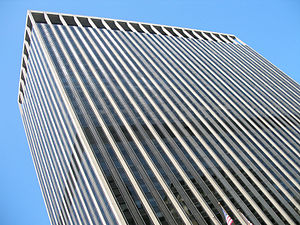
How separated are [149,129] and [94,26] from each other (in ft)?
199

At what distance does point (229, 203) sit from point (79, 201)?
101ft

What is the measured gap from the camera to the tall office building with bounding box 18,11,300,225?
57.5 meters

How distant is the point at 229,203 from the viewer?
6128cm

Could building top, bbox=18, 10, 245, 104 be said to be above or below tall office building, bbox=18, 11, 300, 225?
above

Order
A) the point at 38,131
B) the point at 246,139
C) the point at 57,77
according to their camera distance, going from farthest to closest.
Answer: the point at 38,131, the point at 246,139, the point at 57,77

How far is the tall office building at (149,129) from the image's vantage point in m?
57.5

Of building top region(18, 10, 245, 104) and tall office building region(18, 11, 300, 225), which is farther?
building top region(18, 10, 245, 104)

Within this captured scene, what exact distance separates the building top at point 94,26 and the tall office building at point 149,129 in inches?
21.9

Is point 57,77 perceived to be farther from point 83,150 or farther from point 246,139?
point 246,139

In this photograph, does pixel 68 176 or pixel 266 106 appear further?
pixel 266 106

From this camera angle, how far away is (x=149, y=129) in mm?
70812

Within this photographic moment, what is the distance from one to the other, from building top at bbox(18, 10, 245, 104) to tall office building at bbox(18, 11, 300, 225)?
555 millimetres

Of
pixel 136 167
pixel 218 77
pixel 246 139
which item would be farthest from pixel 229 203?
pixel 218 77

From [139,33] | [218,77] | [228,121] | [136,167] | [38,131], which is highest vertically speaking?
[139,33]
